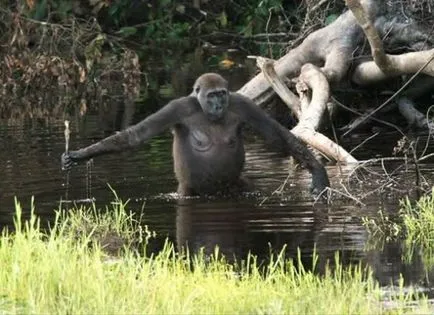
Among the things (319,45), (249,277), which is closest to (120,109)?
(319,45)

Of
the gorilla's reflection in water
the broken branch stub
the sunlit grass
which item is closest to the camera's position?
the sunlit grass

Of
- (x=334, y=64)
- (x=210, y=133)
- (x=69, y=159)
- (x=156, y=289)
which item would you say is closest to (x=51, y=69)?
(x=334, y=64)

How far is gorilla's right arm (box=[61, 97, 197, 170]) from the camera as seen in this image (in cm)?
1188

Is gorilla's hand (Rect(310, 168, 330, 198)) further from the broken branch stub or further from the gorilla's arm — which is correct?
the broken branch stub

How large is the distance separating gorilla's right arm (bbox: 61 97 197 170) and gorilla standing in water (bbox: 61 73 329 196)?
1 centimetres

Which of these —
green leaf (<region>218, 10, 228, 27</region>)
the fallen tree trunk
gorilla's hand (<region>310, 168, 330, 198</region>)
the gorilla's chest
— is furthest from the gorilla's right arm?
green leaf (<region>218, 10, 228, 27</region>)

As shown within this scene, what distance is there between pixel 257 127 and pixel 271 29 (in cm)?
1922

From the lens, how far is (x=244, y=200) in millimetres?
12328

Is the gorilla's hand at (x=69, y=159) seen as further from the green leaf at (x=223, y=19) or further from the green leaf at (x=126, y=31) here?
the green leaf at (x=223, y=19)

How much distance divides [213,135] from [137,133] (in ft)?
3.19

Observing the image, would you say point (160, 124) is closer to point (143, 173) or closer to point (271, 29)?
point (143, 173)

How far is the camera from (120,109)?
22.3m

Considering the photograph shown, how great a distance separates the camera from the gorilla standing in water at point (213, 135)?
41.3ft

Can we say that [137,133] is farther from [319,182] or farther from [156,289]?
[156,289]
